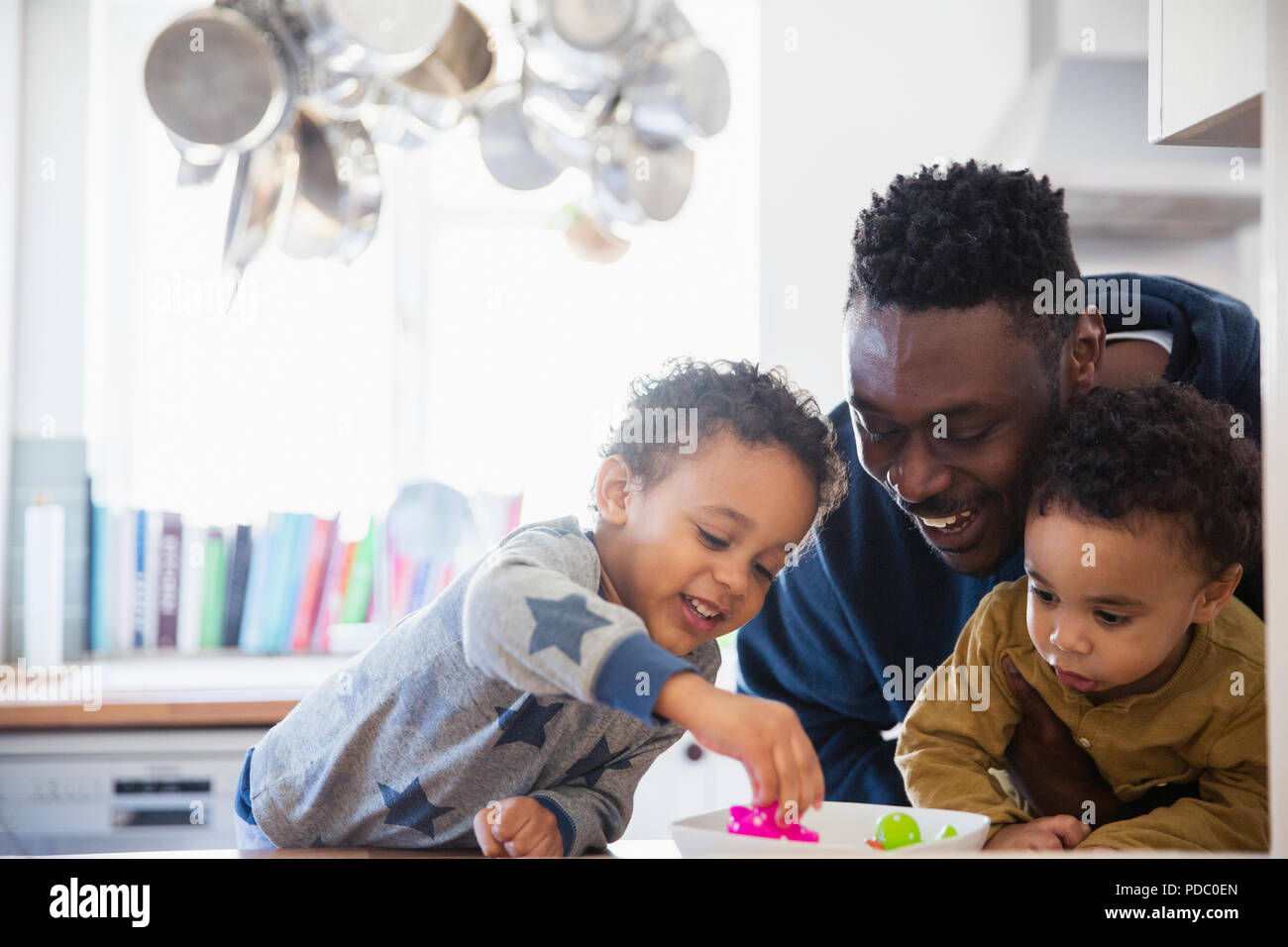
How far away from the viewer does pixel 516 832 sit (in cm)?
69

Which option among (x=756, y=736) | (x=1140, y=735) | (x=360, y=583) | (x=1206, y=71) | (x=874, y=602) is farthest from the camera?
(x=360, y=583)

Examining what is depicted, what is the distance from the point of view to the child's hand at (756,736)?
51 centimetres

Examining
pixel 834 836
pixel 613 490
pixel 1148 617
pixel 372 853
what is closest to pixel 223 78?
pixel 613 490

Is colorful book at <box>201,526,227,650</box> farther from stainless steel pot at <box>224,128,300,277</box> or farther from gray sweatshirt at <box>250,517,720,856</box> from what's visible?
stainless steel pot at <box>224,128,300,277</box>

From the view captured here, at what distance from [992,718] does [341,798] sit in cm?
48

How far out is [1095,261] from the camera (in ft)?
2.78

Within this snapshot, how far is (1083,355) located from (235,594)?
2.95 ft

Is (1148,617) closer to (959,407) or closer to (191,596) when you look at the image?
(959,407)

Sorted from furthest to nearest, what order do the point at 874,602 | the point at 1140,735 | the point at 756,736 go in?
the point at 874,602 < the point at 1140,735 < the point at 756,736

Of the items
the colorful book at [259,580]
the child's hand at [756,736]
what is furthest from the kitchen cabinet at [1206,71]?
the colorful book at [259,580]

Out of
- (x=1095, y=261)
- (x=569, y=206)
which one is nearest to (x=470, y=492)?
(x=569, y=206)

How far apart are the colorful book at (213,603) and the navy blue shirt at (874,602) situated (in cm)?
62

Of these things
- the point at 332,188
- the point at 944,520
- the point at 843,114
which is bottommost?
the point at 944,520
